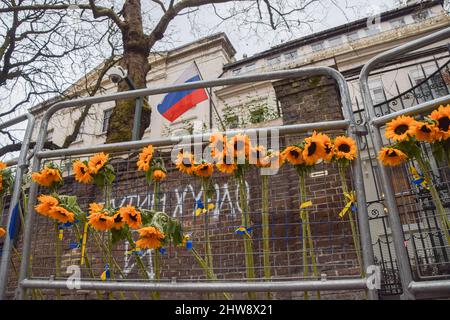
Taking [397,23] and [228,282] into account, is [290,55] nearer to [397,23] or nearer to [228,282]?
[397,23]

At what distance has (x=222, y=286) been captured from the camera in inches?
69.1

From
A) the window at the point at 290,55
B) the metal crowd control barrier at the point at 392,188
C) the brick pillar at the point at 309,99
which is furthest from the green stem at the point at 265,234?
the window at the point at 290,55

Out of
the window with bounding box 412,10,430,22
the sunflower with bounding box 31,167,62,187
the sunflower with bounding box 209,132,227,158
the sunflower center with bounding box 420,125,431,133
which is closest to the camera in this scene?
the sunflower center with bounding box 420,125,431,133

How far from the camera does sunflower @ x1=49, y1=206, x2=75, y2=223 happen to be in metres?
2.02

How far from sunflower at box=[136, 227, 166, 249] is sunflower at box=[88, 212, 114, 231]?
0.73 feet

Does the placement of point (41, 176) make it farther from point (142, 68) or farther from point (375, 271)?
point (142, 68)

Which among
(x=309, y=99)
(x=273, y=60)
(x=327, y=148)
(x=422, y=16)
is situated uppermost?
(x=273, y=60)

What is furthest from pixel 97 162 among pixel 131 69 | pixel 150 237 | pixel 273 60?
pixel 273 60

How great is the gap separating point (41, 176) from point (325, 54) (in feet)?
Answer: 48.7

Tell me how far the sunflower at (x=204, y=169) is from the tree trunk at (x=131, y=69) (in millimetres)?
4009

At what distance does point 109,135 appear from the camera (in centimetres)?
592

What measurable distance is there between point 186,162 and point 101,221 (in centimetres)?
65

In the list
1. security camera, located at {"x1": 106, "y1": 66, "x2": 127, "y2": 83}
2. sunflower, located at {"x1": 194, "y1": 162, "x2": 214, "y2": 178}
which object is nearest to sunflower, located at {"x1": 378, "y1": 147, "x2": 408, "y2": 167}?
sunflower, located at {"x1": 194, "y1": 162, "x2": 214, "y2": 178}

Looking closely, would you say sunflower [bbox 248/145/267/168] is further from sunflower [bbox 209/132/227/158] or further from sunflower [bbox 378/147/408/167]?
sunflower [bbox 378/147/408/167]
